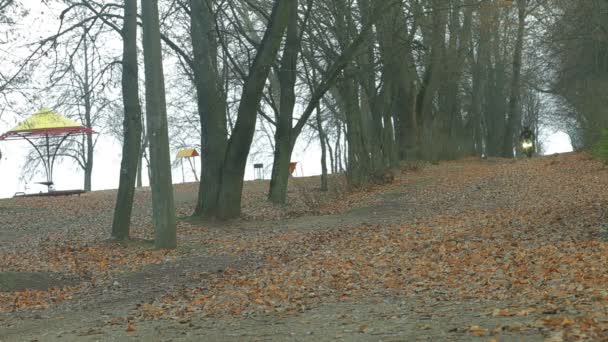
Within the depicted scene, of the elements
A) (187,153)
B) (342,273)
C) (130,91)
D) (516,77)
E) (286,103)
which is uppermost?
(516,77)

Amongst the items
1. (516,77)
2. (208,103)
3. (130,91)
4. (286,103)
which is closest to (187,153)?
(516,77)

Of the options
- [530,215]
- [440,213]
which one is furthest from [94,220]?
[530,215]

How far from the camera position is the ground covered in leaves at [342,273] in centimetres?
890

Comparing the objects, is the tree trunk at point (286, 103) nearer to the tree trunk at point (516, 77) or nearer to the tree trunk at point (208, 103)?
the tree trunk at point (208, 103)

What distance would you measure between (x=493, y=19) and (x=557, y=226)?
17.8m

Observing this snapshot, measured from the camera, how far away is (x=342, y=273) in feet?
43.0

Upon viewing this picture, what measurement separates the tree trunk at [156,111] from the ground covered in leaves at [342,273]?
117 cm

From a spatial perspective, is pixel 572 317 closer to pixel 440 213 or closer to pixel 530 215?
pixel 530 215

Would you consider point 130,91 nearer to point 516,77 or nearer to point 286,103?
point 286,103

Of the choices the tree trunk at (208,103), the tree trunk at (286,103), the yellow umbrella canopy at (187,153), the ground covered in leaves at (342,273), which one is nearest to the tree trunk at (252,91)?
the tree trunk at (208,103)

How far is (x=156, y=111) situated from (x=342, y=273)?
5839 mm

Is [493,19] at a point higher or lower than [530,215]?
higher

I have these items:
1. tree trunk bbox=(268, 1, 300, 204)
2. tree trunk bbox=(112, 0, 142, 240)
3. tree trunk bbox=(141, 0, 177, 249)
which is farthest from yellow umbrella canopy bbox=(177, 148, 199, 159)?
tree trunk bbox=(141, 0, 177, 249)

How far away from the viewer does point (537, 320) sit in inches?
312
